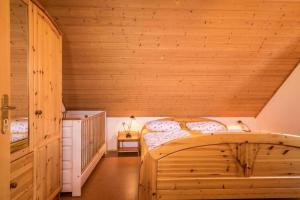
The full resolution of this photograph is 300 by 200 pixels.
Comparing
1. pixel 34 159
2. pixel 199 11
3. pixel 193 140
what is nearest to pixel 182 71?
pixel 199 11

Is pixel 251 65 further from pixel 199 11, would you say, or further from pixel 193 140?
pixel 193 140

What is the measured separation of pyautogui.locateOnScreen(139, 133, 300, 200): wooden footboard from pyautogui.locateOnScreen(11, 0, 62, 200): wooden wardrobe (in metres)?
0.97

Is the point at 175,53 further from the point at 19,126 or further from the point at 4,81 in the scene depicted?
the point at 4,81

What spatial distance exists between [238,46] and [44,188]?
3059 millimetres

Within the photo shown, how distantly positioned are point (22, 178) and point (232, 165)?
1.71 metres

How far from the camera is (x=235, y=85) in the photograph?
4434 mm

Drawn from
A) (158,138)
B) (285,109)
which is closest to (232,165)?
(158,138)

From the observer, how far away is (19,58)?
1.75 metres

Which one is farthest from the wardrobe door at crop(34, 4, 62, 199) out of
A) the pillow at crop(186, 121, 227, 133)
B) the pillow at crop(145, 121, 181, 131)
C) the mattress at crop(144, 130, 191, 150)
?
the pillow at crop(186, 121, 227, 133)

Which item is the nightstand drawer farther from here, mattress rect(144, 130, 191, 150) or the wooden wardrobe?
the wooden wardrobe

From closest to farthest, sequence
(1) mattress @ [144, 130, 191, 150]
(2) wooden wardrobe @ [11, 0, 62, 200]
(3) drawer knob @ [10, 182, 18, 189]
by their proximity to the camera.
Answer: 1. (3) drawer knob @ [10, 182, 18, 189]
2. (2) wooden wardrobe @ [11, 0, 62, 200]
3. (1) mattress @ [144, 130, 191, 150]

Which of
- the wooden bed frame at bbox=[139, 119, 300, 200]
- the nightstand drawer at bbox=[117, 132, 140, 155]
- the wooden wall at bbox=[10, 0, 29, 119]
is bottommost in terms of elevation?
the nightstand drawer at bbox=[117, 132, 140, 155]

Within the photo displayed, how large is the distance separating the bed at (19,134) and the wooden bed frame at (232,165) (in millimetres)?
1031

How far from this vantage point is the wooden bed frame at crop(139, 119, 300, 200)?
7.01ft
